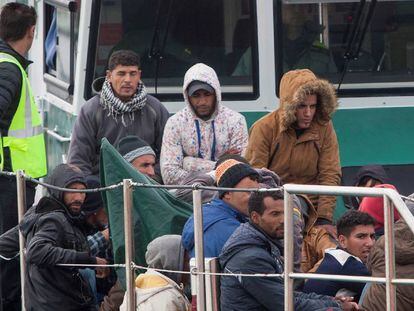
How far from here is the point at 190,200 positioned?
7.81 m

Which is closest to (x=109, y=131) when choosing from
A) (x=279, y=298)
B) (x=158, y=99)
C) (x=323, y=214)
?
(x=158, y=99)

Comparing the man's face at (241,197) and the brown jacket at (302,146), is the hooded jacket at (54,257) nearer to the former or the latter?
the man's face at (241,197)

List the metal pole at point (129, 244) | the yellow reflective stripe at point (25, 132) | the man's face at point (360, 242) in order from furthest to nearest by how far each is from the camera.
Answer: the yellow reflective stripe at point (25, 132)
the man's face at point (360, 242)
the metal pole at point (129, 244)

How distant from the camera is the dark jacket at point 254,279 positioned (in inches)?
237

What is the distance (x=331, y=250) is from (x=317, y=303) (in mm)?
642

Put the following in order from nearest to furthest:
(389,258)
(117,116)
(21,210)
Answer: (389,258) → (21,210) → (117,116)

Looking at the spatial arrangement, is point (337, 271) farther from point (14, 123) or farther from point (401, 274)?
point (14, 123)

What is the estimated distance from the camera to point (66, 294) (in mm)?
7188

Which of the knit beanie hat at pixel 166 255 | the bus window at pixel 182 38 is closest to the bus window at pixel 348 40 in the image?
the bus window at pixel 182 38

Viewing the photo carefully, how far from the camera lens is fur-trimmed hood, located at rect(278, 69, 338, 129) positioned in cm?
797

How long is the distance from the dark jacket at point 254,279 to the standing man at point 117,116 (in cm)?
238

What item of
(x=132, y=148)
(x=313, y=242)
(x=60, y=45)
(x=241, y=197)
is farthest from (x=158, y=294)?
(x=60, y=45)

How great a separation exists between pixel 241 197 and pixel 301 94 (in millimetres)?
1455

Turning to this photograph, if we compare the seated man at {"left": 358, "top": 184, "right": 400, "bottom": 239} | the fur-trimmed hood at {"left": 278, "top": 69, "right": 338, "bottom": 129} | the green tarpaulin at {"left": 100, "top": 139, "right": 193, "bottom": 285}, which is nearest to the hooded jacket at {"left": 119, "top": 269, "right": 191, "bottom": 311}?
A: the green tarpaulin at {"left": 100, "top": 139, "right": 193, "bottom": 285}
